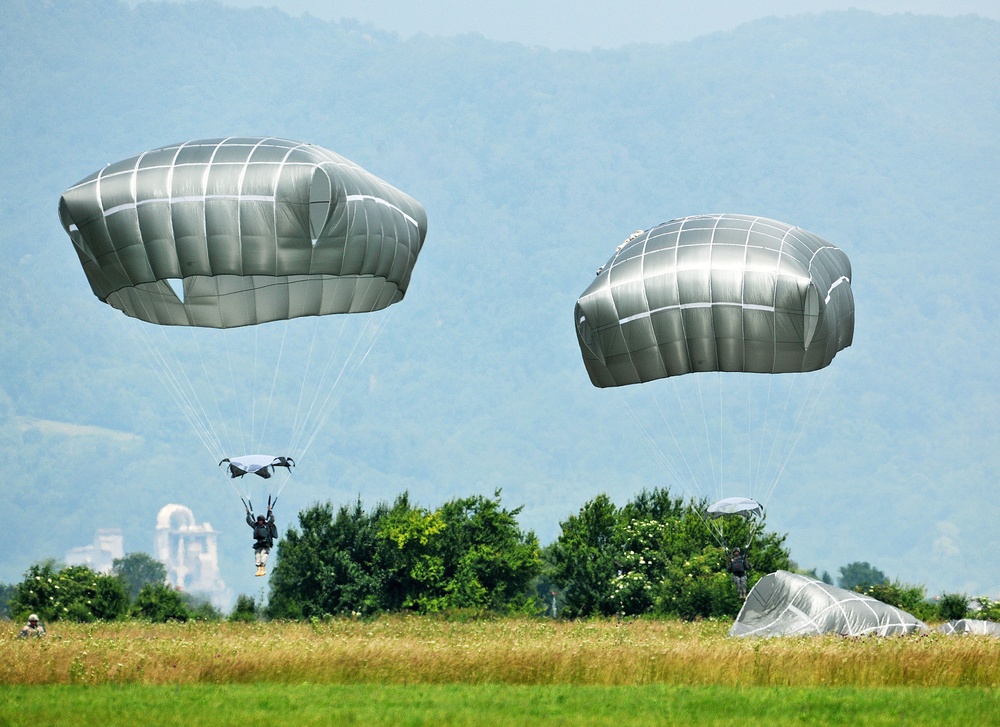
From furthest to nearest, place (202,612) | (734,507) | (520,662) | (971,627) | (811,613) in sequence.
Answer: (202,612) → (734,507) → (811,613) → (971,627) → (520,662)

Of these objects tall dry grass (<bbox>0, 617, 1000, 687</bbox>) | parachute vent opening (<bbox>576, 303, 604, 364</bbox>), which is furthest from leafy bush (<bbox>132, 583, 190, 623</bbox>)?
tall dry grass (<bbox>0, 617, 1000, 687</bbox>)

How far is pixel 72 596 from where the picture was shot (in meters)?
43.7

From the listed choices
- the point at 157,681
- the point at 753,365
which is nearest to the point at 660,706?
the point at 157,681

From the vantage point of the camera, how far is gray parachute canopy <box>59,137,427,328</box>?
92.5ft

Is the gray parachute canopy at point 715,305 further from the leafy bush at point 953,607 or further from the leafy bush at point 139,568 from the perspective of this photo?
the leafy bush at point 139,568

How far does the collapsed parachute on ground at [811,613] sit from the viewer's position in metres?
28.7

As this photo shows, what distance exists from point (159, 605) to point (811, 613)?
72.9 feet

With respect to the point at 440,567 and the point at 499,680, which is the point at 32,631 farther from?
the point at 440,567

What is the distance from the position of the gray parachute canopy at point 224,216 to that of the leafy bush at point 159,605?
50.5 ft

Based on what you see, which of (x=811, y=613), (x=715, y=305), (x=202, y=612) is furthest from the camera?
(x=202, y=612)

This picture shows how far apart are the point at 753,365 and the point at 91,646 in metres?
16.5

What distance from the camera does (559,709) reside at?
1983 centimetres

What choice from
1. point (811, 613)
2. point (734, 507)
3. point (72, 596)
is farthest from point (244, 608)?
point (811, 613)

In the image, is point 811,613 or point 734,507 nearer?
point 811,613
